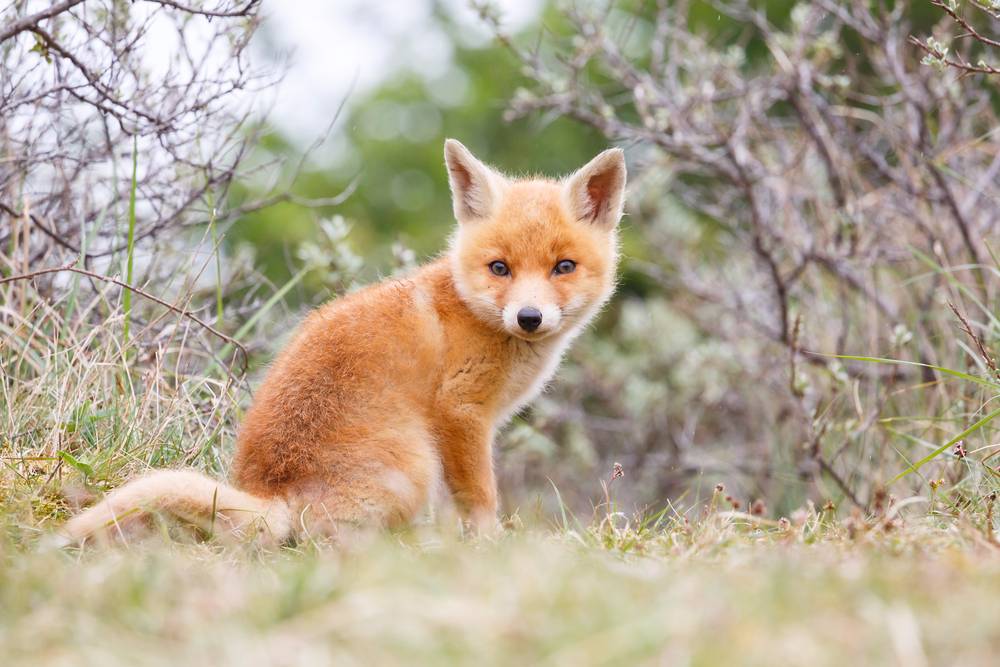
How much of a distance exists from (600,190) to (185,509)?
2552mm

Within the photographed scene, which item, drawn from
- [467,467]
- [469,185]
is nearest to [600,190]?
[469,185]

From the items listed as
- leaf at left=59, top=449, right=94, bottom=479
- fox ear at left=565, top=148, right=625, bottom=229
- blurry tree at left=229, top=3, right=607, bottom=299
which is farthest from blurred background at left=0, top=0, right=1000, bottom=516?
blurry tree at left=229, top=3, right=607, bottom=299

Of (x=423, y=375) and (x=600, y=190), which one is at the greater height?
(x=600, y=190)

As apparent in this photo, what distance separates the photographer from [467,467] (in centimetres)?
421

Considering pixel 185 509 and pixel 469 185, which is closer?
pixel 185 509

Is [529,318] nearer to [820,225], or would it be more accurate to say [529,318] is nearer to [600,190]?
[600,190]

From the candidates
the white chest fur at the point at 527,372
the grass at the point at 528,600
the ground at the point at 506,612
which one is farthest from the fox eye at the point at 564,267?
the ground at the point at 506,612

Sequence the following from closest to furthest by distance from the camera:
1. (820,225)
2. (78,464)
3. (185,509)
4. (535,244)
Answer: (185,509)
(78,464)
(535,244)
(820,225)

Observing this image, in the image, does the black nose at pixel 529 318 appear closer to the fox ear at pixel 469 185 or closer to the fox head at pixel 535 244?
the fox head at pixel 535 244

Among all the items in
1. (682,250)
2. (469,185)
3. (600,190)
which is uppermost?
(469,185)

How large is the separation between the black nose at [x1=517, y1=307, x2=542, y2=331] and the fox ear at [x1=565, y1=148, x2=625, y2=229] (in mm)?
763

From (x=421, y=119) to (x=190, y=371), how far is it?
18.7 m

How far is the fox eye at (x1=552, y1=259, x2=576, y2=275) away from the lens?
15.2 ft

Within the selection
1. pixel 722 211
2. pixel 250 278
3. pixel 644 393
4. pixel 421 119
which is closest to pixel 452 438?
pixel 250 278
